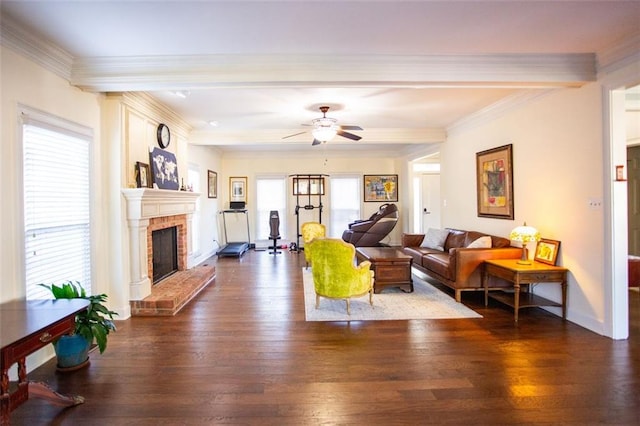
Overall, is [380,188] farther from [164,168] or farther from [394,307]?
[164,168]

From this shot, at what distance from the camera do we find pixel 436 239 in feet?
19.1

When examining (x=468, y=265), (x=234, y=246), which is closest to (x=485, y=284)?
(x=468, y=265)

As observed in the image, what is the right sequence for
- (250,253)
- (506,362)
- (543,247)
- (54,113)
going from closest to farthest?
(506,362)
(54,113)
(543,247)
(250,253)

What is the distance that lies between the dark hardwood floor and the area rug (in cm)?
18

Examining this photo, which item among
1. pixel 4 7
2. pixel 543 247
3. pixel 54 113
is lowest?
pixel 543 247

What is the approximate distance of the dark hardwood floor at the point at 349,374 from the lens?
6.77 feet

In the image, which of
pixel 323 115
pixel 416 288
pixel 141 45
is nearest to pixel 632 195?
pixel 416 288

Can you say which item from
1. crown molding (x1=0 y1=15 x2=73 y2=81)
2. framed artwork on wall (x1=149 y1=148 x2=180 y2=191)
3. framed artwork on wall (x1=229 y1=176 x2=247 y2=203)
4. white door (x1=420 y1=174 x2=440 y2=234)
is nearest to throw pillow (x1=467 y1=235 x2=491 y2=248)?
framed artwork on wall (x1=149 y1=148 x2=180 y2=191)

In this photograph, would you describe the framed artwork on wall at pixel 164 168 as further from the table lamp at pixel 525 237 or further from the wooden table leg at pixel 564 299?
the wooden table leg at pixel 564 299

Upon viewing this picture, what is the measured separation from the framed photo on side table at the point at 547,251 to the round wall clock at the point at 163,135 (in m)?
5.09

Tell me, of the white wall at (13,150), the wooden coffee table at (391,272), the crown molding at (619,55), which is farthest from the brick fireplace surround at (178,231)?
the crown molding at (619,55)

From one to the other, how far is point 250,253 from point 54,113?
5.97 meters

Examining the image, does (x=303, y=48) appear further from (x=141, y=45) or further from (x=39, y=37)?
(x=39, y=37)

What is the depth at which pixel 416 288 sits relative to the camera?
4.93 meters
